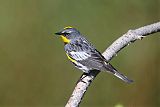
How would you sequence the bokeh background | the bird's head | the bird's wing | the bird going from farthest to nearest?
1. the bokeh background
2. the bird's head
3. the bird's wing
4. the bird

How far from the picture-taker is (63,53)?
6.81 m

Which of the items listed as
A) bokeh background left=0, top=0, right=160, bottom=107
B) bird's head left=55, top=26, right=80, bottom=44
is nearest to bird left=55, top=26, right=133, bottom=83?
bird's head left=55, top=26, right=80, bottom=44

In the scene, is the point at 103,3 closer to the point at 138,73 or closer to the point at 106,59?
the point at 138,73

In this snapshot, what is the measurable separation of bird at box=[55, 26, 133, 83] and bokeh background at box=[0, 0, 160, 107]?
61.4 inches

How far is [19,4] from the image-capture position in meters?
7.21

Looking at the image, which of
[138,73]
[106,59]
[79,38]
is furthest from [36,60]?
[106,59]

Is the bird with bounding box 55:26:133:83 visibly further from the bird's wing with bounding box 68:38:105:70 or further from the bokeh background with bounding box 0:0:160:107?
the bokeh background with bounding box 0:0:160:107

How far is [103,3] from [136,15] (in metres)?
0.41

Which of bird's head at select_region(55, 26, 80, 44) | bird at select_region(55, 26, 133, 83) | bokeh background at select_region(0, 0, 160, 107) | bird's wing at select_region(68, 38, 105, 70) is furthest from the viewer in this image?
bokeh background at select_region(0, 0, 160, 107)

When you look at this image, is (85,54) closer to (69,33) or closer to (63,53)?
(69,33)

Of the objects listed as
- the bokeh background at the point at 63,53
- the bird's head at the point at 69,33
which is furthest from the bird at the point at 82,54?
the bokeh background at the point at 63,53

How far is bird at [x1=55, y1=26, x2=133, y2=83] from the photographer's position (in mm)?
4621

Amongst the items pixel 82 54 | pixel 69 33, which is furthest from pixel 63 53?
pixel 82 54

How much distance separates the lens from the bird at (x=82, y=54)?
4621 millimetres
